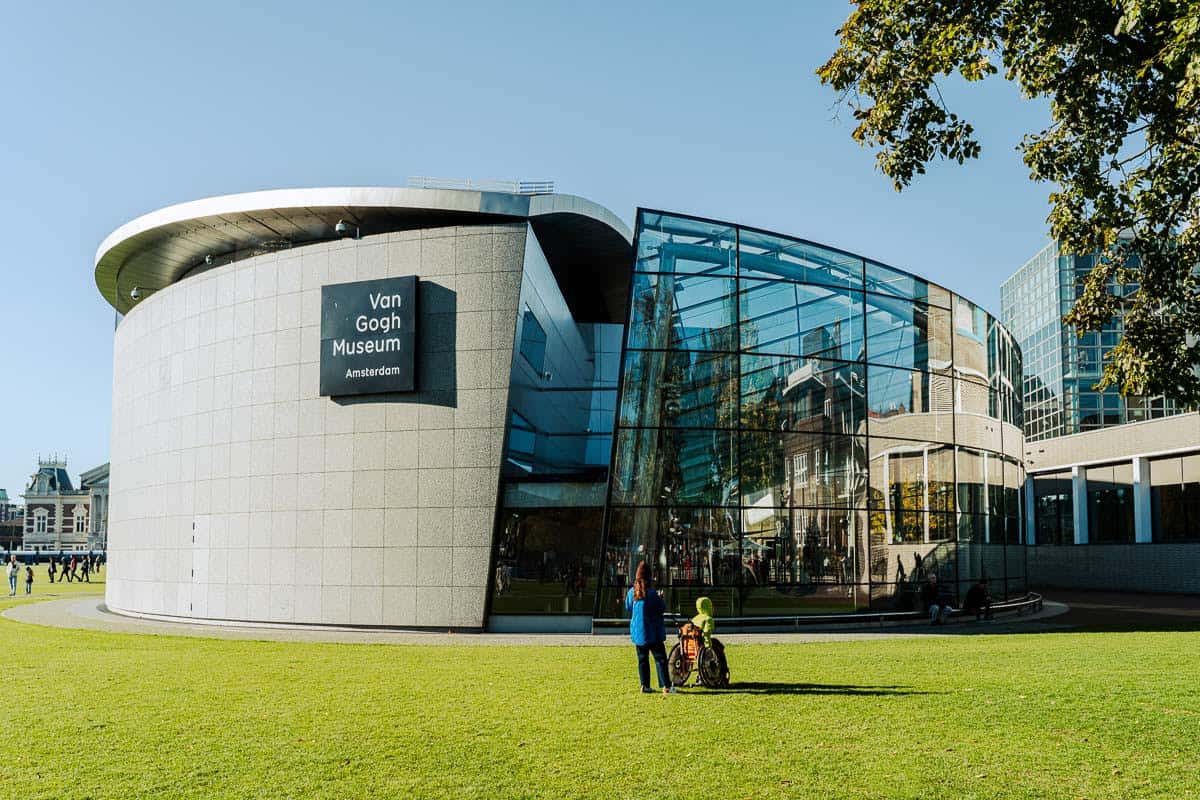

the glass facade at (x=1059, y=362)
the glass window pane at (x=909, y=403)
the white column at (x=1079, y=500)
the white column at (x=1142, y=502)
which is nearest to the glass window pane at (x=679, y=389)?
the glass window pane at (x=909, y=403)

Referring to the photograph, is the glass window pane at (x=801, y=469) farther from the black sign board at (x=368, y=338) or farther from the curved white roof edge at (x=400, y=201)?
the black sign board at (x=368, y=338)

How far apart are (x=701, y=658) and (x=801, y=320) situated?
1242 centimetres

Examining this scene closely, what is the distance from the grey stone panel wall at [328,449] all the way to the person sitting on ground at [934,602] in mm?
11256

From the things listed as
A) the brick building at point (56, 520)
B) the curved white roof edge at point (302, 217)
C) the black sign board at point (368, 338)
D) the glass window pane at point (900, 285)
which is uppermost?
the curved white roof edge at point (302, 217)

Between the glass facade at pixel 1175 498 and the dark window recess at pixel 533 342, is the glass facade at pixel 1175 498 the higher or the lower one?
the lower one

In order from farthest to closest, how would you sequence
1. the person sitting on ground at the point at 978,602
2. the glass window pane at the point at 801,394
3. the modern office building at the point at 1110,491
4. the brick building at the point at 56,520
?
the brick building at the point at 56,520
the modern office building at the point at 1110,491
the person sitting on ground at the point at 978,602
the glass window pane at the point at 801,394

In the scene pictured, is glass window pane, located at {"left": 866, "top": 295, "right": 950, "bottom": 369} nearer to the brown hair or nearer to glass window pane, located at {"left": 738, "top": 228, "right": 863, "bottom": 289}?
glass window pane, located at {"left": 738, "top": 228, "right": 863, "bottom": 289}

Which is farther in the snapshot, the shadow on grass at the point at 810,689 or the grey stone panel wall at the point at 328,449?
the grey stone panel wall at the point at 328,449

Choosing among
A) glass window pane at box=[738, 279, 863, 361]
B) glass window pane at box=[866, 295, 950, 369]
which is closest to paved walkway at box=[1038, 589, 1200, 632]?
glass window pane at box=[866, 295, 950, 369]

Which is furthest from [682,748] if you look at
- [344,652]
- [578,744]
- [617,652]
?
[344,652]

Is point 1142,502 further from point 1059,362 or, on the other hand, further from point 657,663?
point 657,663

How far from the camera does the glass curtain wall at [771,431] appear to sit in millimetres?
22750

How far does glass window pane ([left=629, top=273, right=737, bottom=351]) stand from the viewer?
23.0 meters

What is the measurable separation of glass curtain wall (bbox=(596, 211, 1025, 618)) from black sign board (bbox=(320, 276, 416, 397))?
541cm
